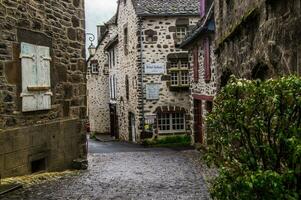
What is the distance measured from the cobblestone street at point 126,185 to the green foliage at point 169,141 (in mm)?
12175

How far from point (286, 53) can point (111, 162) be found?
7535mm

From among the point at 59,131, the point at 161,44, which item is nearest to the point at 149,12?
the point at 161,44

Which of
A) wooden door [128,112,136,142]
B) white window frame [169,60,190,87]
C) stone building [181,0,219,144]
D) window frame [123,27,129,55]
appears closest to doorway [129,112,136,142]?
wooden door [128,112,136,142]

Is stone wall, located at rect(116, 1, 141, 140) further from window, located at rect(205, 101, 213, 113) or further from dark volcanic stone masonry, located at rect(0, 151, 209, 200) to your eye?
dark volcanic stone masonry, located at rect(0, 151, 209, 200)

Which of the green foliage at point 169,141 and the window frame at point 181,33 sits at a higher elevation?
the window frame at point 181,33

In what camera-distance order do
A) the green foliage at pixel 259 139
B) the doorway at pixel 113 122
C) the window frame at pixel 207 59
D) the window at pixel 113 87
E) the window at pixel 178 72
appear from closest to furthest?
the green foliage at pixel 259 139 → the window frame at pixel 207 59 → the window at pixel 178 72 → the doorway at pixel 113 122 → the window at pixel 113 87

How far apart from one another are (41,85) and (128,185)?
2.74 metres

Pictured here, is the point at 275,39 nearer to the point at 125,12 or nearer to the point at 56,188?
the point at 56,188

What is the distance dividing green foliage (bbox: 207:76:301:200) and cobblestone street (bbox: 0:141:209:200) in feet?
11.5

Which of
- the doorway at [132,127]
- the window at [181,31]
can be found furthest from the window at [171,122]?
the window at [181,31]

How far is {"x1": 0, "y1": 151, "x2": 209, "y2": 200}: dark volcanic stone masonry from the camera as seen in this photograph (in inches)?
296

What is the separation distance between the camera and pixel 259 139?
13.0 feet

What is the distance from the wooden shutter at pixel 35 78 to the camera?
8.70 m

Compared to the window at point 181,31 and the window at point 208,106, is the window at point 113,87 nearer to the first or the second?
the window at point 181,31
